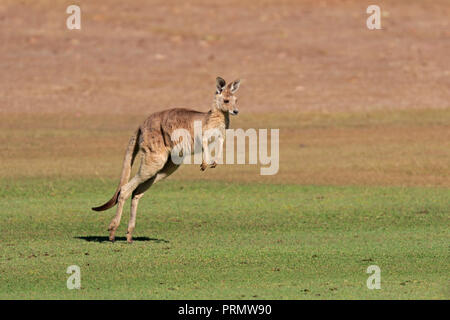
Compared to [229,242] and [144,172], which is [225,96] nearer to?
[144,172]

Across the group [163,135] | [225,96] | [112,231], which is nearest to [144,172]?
[163,135]

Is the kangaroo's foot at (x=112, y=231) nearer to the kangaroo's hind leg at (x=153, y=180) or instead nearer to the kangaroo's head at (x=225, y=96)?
the kangaroo's hind leg at (x=153, y=180)

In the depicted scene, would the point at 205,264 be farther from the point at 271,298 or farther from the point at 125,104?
the point at 125,104

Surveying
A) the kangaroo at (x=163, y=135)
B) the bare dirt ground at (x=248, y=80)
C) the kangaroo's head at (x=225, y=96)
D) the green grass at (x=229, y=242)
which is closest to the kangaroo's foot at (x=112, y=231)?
the kangaroo at (x=163, y=135)

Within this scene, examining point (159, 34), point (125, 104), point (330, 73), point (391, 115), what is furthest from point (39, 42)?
point (391, 115)

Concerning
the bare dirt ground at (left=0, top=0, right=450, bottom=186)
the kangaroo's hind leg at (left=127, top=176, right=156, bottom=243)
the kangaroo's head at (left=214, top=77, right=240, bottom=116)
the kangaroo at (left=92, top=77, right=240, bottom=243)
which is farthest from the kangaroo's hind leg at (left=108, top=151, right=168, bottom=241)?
the bare dirt ground at (left=0, top=0, right=450, bottom=186)

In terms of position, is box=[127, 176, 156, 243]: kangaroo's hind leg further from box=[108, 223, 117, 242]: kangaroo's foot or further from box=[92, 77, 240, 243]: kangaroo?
box=[108, 223, 117, 242]: kangaroo's foot

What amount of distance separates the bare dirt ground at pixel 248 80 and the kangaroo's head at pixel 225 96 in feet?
20.8

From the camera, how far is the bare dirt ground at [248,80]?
1953cm

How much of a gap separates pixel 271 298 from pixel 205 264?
5.37 feet

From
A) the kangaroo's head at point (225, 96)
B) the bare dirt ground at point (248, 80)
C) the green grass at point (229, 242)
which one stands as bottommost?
the green grass at point (229, 242)

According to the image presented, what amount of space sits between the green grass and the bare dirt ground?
1810mm

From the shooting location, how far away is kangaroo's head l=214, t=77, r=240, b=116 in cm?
1104
